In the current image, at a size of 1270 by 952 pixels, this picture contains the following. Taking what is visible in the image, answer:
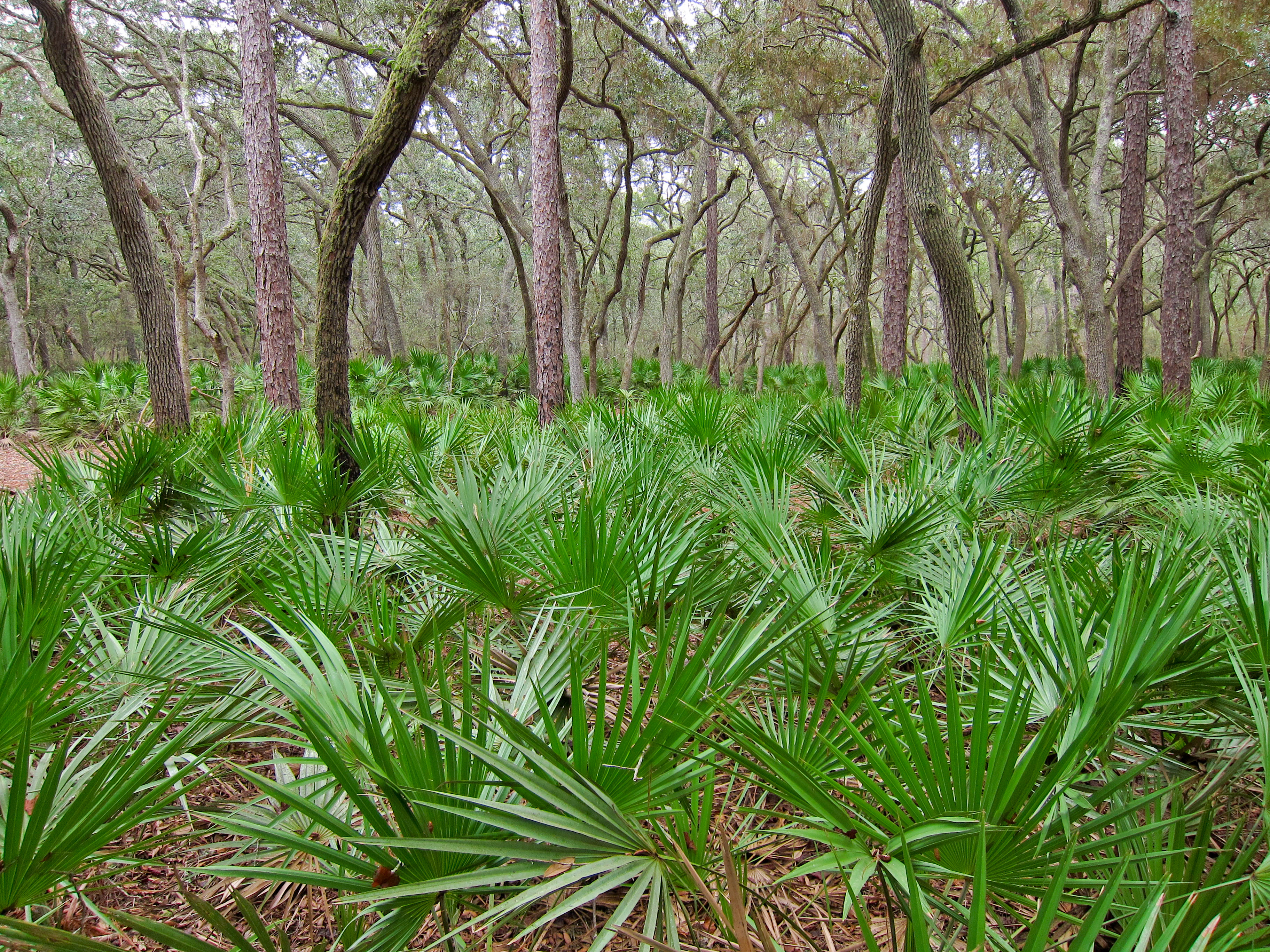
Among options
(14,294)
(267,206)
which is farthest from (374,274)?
(267,206)

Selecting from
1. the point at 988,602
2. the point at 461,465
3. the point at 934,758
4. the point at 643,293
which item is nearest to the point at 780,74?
the point at 643,293

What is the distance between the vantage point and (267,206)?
299 inches

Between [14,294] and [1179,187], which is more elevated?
[1179,187]

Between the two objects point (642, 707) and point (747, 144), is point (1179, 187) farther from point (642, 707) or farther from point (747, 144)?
point (642, 707)

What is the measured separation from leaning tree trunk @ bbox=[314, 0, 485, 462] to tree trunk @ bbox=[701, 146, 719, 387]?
39.1ft

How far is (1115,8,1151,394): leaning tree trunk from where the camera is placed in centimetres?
988

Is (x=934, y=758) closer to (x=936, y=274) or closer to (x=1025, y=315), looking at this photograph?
(x=936, y=274)

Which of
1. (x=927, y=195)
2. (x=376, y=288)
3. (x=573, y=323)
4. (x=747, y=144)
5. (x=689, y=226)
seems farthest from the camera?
(x=376, y=288)

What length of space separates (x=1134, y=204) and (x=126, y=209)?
12667 mm

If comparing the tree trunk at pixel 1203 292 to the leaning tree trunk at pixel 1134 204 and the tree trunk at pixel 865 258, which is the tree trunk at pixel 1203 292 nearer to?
the leaning tree trunk at pixel 1134 204

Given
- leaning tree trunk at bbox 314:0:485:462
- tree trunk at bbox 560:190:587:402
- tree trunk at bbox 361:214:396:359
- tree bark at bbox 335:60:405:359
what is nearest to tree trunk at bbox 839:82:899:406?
leaning tree trunk at bbox 314:0:485:462

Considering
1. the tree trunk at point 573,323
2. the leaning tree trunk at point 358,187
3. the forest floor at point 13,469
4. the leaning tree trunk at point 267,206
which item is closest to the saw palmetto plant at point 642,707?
the leaning tree trunk at point 358,187

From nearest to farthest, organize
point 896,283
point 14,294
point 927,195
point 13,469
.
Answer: point 927,195 → point 13,469 → point 896,283 → point 14,294

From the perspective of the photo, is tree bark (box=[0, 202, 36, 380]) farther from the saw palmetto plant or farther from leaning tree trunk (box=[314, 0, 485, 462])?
the saw palmetto plant
